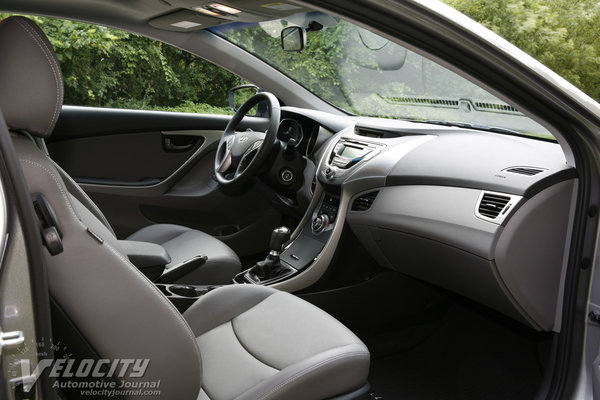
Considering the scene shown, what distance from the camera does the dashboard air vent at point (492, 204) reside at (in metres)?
1.82

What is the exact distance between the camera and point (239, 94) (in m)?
3.42

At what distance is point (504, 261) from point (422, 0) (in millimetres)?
906

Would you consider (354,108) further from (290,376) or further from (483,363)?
(290,376)

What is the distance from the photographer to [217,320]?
5.64 ft

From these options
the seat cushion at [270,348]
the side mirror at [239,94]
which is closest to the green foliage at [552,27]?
the side mirror at [239,94]

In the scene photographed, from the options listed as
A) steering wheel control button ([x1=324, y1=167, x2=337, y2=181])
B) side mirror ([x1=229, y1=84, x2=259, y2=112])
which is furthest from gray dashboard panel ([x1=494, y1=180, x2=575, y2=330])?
side mirror ([x1=229, y1=84, x2=259, y2=112])

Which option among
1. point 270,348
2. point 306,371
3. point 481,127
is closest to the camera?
point 306,371

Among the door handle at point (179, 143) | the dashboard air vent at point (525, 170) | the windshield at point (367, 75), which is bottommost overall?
the door handle at point (179, 143)

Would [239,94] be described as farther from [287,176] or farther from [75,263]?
[75,263]

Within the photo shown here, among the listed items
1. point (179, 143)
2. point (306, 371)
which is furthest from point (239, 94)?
point (306, 371)

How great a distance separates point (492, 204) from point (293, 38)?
132cm

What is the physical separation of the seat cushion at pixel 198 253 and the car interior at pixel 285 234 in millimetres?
10

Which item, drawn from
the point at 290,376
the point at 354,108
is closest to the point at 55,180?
the point at 290,376

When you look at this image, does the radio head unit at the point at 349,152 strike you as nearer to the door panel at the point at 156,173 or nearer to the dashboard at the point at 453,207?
the dashboard at the point at 453,207
